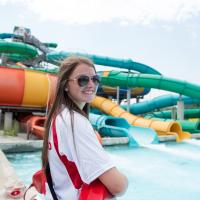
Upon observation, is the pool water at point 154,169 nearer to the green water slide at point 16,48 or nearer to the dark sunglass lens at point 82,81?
the dark sunglass lens at point 82,81

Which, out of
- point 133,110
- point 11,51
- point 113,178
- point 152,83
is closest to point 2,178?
point 113,178

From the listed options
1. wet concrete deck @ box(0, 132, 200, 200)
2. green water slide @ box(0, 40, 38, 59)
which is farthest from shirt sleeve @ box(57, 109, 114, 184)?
green water slide @ box(0, 40, 38, 59)

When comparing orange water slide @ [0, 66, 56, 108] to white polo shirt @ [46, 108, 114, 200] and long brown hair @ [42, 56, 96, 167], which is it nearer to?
long brown hair @ [42, 56, 96, 167]

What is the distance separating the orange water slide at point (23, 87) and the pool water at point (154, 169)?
105 inches

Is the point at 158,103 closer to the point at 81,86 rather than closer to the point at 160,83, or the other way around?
the point at 160,83

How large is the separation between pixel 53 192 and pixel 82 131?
0.26 metres

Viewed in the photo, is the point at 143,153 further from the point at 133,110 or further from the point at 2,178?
the point at 133,110

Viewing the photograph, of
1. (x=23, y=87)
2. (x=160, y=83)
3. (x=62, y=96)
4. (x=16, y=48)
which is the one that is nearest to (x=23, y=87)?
(x=23, y=87)

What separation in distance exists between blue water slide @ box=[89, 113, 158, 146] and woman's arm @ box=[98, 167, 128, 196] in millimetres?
7443

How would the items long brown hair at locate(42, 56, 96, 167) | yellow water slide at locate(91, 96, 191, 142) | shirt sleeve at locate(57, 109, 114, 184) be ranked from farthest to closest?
yellow water slide at locate(91, 96, 191, 142) → long brown hair at locate(42, 56, 96, 167) → shirt sleeve at locate(57, 109, 114, 184)

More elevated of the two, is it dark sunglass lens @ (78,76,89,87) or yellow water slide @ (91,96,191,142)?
dark sunglass lens @ (78,76,89,87)

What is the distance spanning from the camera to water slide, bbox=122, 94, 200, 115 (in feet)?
53.5

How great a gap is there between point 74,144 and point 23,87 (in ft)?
25.6

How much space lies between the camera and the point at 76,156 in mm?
→ 910
